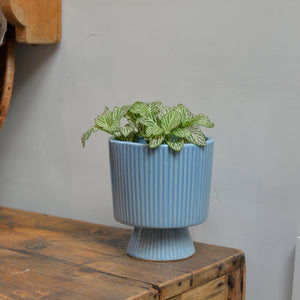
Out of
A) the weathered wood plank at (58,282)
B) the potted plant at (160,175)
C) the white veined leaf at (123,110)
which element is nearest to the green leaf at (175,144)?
the potted plant at (160,175)

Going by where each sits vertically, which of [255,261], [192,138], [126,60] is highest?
[126,60]

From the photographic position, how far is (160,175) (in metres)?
0.79

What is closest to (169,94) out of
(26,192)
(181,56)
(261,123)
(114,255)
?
(181,56)

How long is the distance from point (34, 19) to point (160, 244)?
1.78 ft

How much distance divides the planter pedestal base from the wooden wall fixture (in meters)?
0.43

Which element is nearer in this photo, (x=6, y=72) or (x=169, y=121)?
(x=169, y=121)

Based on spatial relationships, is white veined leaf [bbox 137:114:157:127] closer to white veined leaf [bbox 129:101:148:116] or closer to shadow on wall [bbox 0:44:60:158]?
white veined leaf [bbox 129:101:148:116]

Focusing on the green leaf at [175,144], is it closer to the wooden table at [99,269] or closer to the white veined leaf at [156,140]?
the white veined leaf at [156,140]

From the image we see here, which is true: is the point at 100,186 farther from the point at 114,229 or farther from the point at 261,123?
the point at 261,123

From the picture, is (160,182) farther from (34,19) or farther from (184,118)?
(34,19)

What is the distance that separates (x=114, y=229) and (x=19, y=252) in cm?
22

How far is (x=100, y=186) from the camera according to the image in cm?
113

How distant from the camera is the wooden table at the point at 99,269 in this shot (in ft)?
2.35

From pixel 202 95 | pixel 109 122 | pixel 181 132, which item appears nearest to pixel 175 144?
pixel 181 132
